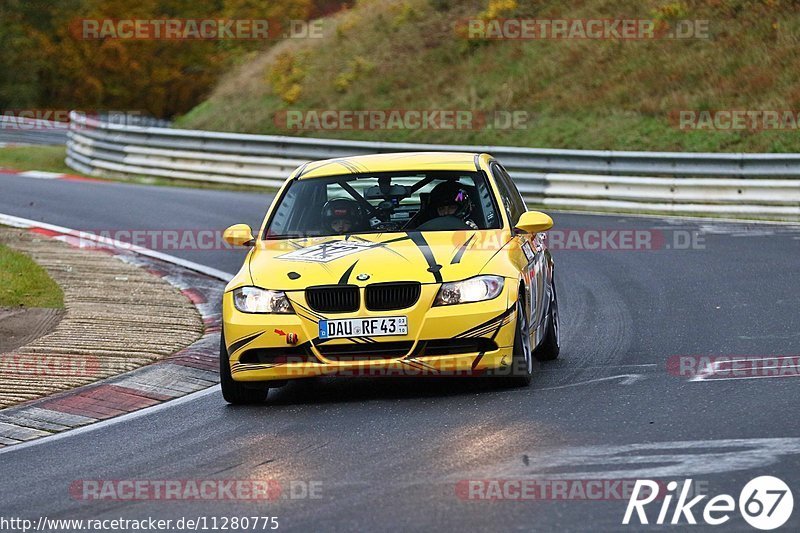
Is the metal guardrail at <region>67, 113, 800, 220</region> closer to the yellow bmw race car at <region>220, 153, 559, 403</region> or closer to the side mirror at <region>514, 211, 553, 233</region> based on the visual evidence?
the side mirror at <region>514, 211, 553, 233</region>

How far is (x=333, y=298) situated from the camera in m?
8.51

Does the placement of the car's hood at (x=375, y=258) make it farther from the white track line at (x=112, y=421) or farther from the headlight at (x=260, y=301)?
the white track line at (x=112, y=421)

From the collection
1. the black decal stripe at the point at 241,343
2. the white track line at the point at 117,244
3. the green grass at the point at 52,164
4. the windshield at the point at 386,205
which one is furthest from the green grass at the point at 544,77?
the black decal stripe at the point at 241,343

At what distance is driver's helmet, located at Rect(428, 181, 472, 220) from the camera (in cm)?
967

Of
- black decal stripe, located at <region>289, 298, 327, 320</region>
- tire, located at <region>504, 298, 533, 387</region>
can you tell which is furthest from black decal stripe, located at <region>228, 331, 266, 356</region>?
tire, located at <region>504, 298, 533, 387</region>

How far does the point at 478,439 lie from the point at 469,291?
4.87 ft

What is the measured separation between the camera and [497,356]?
8461 millimetres

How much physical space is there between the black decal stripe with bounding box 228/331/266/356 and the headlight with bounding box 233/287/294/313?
17cm

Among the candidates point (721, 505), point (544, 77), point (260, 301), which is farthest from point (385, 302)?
point (544, 77)

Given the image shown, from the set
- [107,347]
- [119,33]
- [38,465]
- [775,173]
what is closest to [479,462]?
[38,465]

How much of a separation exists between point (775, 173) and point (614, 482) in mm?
15509

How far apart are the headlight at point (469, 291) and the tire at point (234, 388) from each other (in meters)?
1.33

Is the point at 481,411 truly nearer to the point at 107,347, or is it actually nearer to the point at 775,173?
the point at 107,347

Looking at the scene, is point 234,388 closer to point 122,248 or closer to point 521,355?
point 521,355
